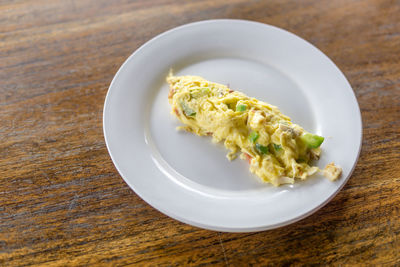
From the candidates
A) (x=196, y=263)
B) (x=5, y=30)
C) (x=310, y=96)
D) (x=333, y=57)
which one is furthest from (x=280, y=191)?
(x=5, y=30)

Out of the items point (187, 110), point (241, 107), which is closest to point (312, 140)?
point (241, 107)

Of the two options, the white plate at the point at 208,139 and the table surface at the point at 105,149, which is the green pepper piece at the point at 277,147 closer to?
the white plate at the point at 208,139

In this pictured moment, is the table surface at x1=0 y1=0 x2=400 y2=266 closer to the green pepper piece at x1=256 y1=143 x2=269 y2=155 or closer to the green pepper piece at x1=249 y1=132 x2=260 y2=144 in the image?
the green pepper piece at x1=256 y1=143 x2=269 y2=155

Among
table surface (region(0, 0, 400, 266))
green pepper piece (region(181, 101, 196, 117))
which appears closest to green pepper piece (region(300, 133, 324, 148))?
table surface (region(0, 0, 400, 266))

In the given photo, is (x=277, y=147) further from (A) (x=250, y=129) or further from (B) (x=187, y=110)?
(B) (x=187, y=110)

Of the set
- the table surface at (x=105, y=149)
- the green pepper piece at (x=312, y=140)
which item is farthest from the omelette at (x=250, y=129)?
the table surface at (x=105, y=149)

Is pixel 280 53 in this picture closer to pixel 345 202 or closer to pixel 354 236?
pixel 345 202

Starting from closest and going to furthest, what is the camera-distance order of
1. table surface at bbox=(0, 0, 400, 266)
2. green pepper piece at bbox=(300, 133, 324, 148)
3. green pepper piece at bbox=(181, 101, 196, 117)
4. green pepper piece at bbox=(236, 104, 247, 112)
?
table surface at bbox=(0, 0, 400, 266), green pepper piece at bbox=(300, 133, 324, 148), green pepper piece at bbox=(236, 104, 247, 112), green pepper piece at bbox=(181, 101, 196, 117)
